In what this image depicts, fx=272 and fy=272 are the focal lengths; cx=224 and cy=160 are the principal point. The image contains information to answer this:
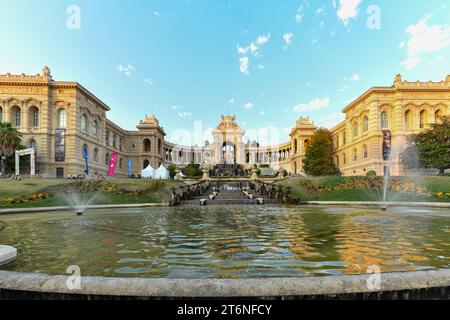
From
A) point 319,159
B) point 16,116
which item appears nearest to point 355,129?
point 319,159

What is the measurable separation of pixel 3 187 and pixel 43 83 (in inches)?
1171

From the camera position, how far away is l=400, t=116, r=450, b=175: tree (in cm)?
3734

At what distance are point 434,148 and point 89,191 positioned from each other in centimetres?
4545

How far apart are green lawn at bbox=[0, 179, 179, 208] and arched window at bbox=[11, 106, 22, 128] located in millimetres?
25072

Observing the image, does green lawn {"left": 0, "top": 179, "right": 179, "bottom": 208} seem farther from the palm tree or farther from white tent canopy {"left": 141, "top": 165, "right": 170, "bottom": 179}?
white tent canopy {"left": 141, "top": 165, "right": 170, "bottom": 179}

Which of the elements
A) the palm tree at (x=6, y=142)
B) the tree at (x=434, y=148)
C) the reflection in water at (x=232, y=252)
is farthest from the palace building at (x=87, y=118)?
the reflection in water at (x=232, y=252)

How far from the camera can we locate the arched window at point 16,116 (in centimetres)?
4921

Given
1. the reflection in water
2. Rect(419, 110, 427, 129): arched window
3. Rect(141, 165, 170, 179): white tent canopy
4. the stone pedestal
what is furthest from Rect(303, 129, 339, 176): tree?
the stone pedestal

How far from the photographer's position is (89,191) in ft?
97.6

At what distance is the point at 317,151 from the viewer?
60625 millimetres

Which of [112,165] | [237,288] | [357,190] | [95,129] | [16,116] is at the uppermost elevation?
[16,116]

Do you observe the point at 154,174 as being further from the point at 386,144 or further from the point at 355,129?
the point at 355,129
